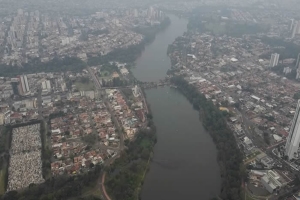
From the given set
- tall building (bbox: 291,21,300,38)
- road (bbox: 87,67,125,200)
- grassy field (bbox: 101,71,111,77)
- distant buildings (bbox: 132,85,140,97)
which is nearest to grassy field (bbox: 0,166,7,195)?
road (bbox: 87,67,125,200)

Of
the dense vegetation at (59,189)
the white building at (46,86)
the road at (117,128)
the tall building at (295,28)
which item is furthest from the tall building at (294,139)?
the tall building at (295,28)

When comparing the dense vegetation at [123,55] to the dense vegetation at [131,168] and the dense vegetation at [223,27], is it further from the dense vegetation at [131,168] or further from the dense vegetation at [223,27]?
the dense vegetation at [131,168]

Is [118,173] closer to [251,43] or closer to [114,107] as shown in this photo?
[114,107]

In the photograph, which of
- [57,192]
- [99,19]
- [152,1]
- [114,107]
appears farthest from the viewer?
[152,1]

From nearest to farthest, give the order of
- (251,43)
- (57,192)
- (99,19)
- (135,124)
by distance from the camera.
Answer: (57,192) → (135,124) → (251,43) → (99,19)

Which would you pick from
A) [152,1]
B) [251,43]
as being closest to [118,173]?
[251,43]

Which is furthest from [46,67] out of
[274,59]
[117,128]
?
[274,59]

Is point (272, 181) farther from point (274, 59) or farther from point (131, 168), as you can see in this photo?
point (274, 59)

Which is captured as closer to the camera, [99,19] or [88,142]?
[88,142]
